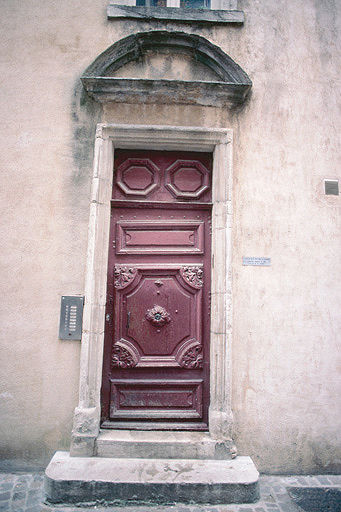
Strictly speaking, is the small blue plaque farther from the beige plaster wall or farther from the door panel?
the door panel

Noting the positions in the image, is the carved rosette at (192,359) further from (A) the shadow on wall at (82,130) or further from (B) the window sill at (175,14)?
(B) the window sill at (175,14)

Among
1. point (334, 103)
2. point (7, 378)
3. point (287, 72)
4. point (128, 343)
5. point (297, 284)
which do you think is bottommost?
point (7, 378)

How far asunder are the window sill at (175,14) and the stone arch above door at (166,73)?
0.92 ft

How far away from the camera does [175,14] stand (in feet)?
Result: 12.3

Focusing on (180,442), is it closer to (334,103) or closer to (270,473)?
(270,473)

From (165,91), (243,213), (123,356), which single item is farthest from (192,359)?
(165,91)

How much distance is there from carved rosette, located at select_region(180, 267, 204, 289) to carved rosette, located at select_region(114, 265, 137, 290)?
1.70ft

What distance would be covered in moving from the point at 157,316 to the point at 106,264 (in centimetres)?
75

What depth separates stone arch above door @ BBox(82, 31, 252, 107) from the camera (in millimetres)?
3492

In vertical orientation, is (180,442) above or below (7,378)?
below

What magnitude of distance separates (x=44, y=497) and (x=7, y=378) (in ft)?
3.57

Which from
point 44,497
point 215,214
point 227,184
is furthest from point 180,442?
point 227,184

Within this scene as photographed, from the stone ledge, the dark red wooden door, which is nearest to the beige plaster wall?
the stone ledge

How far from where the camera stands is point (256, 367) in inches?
134
